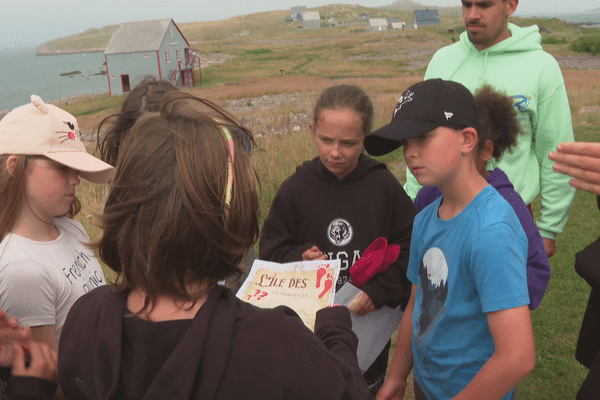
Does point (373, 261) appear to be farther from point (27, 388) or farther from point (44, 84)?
point (44, 84)

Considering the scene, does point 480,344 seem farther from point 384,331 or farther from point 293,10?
point 293,10

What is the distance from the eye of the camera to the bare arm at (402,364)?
6.49ft

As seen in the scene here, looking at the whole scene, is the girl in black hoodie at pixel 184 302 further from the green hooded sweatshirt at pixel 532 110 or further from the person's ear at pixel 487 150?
the green hooded sweatshirt at pixel 532 110

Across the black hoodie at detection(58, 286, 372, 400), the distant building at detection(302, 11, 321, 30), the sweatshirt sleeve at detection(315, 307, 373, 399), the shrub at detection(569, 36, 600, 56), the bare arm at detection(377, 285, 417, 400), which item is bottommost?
the bare arm at detection(377, 285, 417, 400)

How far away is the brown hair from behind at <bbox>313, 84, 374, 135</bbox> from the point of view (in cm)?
248

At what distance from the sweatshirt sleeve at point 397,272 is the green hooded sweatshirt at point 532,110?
1.43ft

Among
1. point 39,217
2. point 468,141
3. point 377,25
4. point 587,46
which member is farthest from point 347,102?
point 377,25

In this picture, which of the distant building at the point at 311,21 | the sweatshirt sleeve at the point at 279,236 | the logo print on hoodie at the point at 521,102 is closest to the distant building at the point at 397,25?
the distant building at the point at 311,21

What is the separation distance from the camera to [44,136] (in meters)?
1.91

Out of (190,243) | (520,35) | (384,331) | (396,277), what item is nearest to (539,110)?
(520,35)

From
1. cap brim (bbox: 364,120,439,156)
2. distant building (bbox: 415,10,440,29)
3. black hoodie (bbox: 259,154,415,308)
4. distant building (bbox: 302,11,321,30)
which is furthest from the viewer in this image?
distant building (bbox: 302,11,321,30)

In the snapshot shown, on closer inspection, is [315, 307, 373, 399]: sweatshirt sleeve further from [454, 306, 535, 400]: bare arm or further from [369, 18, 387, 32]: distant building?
[369, 18, 387, 32]: distant building

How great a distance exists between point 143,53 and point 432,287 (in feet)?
143

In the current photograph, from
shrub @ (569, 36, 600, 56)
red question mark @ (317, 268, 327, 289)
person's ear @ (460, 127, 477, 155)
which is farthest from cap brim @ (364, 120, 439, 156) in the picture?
shrub @ (569, 36, 600, 56)
